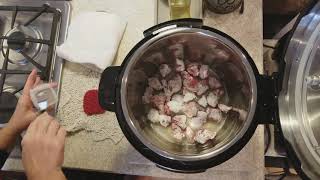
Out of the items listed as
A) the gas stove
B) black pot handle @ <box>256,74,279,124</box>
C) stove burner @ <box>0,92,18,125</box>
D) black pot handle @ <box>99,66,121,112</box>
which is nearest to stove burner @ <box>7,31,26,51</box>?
the gas stove

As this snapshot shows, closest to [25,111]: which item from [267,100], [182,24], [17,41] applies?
[17,41]

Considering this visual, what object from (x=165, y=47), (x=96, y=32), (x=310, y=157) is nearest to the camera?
(x=310, y=157)

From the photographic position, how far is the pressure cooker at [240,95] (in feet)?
2.04

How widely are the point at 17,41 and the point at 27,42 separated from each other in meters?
0.03

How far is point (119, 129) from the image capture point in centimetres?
87

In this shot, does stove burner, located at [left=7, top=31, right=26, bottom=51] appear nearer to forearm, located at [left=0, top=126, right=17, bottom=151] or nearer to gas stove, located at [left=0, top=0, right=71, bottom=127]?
gas stove, located at [left=0, top=0, right=71, bottom=127]

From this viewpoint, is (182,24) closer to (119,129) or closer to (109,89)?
(109,89)

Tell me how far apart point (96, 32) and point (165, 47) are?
213 mm

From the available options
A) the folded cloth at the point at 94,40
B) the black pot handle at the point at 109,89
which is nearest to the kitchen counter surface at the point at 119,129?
the folded cloth at the point at 94,40

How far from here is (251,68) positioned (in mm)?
688

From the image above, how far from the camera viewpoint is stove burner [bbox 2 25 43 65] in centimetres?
89

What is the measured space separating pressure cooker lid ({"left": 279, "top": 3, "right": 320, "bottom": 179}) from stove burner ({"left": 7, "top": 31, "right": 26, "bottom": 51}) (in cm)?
63

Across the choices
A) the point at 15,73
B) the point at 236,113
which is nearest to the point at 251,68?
the point at 236,113

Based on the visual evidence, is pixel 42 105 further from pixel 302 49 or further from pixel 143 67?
pixel 302 49
